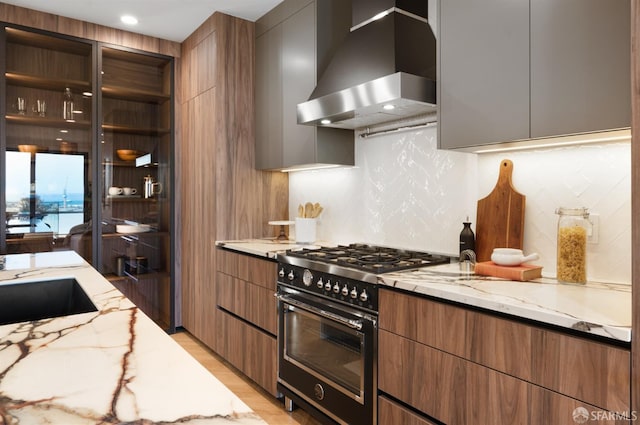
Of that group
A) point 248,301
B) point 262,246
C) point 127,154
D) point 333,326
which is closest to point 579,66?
point 333,326

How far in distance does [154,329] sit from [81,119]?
3109 mm

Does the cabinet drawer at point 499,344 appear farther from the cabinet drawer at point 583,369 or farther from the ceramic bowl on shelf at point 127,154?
the ceramic bowl on shelf at point 127,154

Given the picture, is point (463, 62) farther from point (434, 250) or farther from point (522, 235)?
point (434, 250)

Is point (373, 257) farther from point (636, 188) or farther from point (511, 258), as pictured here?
point (636, 188)

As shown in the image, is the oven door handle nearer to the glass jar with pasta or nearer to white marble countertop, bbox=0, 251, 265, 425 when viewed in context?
the glass jar with pasta

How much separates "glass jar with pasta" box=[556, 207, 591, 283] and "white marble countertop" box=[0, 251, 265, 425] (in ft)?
4.86

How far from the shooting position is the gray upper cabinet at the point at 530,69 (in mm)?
1366

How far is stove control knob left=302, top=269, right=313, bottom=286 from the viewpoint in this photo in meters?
2.19

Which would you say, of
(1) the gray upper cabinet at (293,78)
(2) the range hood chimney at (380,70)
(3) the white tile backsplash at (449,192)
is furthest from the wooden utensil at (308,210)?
(2) the range hood chimney at (380,70)

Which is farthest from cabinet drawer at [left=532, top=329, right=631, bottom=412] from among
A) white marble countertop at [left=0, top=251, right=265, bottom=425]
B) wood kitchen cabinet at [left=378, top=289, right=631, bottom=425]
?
white marble countertop at [left=0, top=251, right=265, bottom=425]

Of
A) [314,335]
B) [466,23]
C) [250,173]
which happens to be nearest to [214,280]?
[250,173]

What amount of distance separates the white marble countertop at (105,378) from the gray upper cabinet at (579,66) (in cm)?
144

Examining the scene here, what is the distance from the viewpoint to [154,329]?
3.22 feet

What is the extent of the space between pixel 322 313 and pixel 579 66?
1506mm
